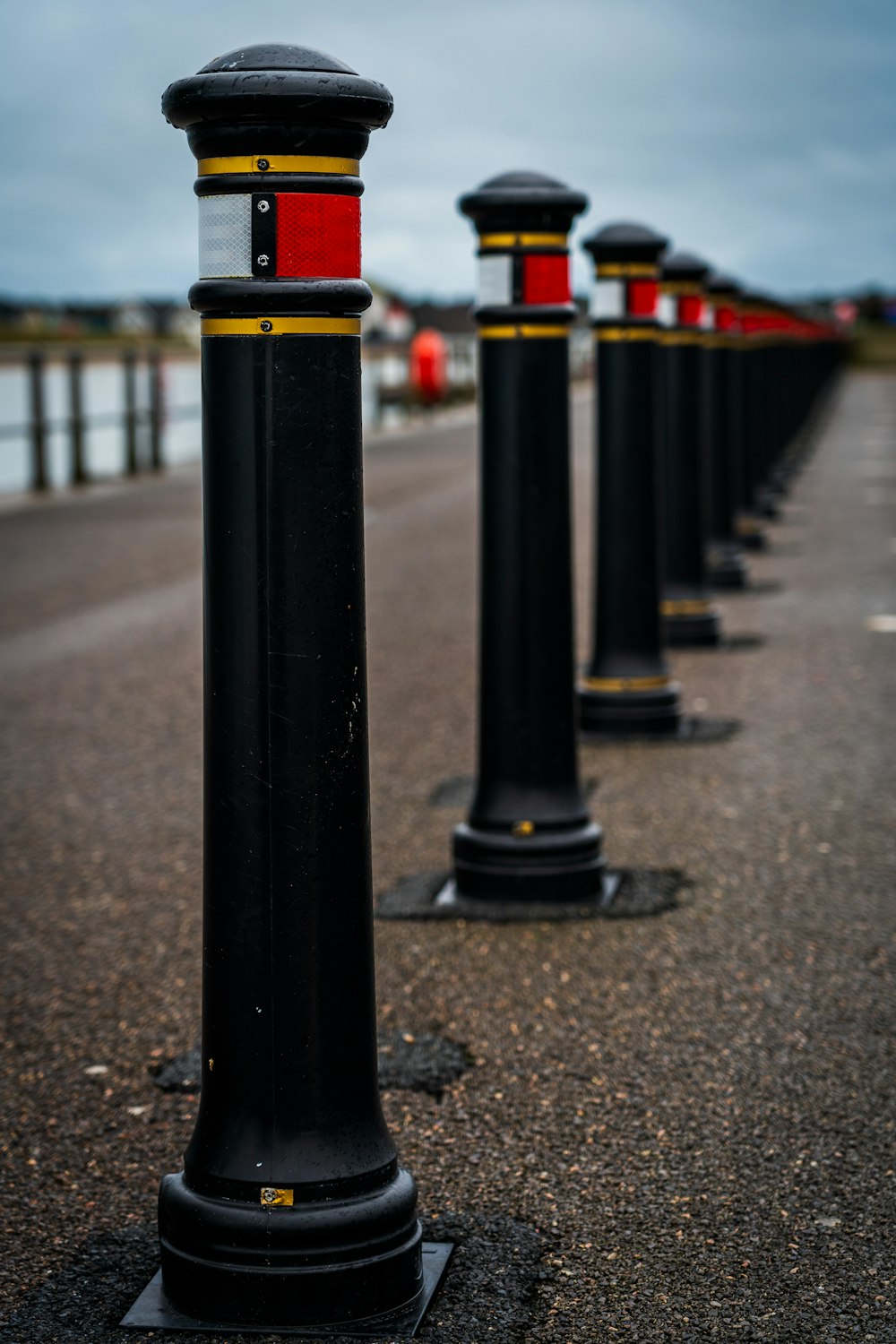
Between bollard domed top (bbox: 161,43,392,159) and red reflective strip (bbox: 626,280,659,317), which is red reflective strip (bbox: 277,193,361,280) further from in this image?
red reflective strip (bbox: 626,280,659,317)

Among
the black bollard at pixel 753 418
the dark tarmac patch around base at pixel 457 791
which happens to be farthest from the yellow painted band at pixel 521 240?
the black bollard at pixel 753 418

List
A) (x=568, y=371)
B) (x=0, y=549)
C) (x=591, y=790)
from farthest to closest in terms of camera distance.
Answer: (x=0, y=549) → (x=591, y=790) → (x=568, y=371)

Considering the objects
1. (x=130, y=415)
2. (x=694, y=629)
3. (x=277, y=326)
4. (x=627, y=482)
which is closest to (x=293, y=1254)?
(x=277, y=326)

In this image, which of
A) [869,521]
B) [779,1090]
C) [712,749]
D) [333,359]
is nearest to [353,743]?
[333,359]

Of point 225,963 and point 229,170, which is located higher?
point 229,170

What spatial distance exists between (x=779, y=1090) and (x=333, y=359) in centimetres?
147

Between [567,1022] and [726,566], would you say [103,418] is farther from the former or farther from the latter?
[567,1022]

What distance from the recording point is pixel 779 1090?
3055mm

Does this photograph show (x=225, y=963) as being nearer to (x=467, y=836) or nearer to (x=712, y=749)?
(x=467, y=836)

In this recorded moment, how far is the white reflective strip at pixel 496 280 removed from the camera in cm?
396

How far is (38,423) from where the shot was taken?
1606 cm

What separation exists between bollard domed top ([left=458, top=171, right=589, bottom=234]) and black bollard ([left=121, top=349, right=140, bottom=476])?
14457 millimetres

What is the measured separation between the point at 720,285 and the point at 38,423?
828 cm

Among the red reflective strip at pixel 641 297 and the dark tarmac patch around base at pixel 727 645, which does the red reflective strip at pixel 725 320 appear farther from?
the red reflective strip at pixel 641 297
